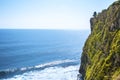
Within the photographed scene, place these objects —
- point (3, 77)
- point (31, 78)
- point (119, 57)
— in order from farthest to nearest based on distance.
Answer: point (3, 77), point (31, 78), point (119, 57)

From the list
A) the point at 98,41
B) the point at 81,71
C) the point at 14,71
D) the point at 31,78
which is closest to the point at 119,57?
the point at 98,41

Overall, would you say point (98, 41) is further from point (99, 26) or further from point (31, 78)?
point (31, 78)

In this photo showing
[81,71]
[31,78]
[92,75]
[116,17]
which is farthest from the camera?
[31,78]

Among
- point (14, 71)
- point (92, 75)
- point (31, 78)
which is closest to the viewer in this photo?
point (92, 75)

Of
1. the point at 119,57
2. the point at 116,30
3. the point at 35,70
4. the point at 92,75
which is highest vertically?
the point at 116,30

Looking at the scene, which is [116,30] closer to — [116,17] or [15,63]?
[116,17]

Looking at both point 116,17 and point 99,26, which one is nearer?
point 116,17

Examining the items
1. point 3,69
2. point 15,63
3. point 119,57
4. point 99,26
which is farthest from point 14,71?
point 119,57

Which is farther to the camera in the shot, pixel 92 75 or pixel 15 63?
pixel 15 63

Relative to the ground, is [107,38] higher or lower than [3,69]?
higher

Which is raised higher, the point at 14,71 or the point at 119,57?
the point at 119,57
